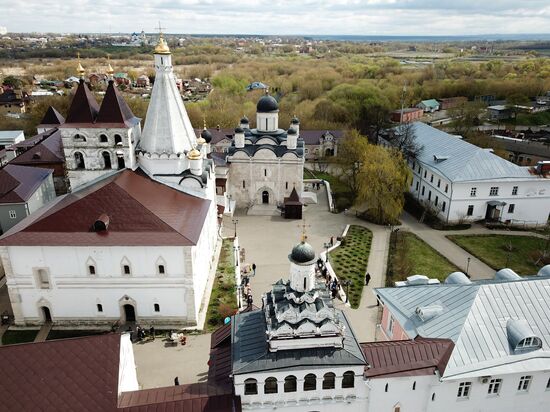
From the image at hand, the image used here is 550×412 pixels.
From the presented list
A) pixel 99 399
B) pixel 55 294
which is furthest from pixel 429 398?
pixel 55 294

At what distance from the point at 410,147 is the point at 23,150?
4025cm

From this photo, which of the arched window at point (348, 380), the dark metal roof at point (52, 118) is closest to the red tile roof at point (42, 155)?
the dark metal roof at point (52, 118)

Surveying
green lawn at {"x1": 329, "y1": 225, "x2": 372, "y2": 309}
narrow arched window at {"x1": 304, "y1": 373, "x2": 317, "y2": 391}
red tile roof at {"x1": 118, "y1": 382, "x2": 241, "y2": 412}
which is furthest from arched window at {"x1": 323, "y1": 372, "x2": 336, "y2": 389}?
green lawn at {"x1": 329, "y1": 225, "x2": 372, "y2": 309}

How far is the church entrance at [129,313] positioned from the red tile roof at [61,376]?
8.98m

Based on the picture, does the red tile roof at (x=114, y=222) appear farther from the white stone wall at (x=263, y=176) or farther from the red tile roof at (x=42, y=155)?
the red tile roof at (x=42, y=155)

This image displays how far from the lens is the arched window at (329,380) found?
599 inches

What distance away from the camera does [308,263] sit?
15047mm

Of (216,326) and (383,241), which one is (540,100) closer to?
(383,241)

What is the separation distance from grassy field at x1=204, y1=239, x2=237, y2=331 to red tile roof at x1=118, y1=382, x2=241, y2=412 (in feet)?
28.4

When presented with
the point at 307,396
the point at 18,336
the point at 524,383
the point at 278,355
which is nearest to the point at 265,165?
the point at 18,336

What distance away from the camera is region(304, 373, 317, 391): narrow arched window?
15.2 m

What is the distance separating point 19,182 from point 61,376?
2408cm

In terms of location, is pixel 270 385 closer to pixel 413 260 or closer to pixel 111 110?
pixel 111 110

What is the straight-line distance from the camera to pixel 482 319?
55.3 feet
